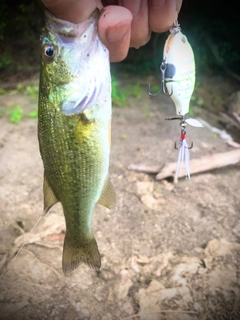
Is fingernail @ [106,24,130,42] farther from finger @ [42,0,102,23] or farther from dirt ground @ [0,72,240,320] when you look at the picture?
dirt ground @ [0,72,240,320]

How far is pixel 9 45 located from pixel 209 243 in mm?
6653

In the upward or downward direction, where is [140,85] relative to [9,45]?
downward

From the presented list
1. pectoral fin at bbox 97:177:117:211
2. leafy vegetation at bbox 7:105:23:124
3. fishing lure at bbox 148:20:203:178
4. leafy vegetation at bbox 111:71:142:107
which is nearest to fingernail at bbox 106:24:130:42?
fishing lure at bbox 148:20:203:178

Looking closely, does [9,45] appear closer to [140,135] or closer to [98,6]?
[140,135]

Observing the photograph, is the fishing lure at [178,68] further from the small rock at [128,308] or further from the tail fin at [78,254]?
the small rock at [128,308]

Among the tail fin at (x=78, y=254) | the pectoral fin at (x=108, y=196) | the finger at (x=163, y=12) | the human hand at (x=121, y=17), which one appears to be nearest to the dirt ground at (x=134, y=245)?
the tail fin at (x=78, y=254)

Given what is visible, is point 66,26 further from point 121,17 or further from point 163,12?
point 163,12

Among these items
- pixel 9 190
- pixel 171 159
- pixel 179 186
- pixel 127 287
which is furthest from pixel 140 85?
pixel 127 287

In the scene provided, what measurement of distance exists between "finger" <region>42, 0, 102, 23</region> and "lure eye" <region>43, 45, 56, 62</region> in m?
0.12

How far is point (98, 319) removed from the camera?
2580 mm

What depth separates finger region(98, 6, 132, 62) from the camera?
1.22 meters

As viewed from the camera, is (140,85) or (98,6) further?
(140,85)

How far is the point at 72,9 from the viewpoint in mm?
1143

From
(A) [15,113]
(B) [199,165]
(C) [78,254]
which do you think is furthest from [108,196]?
(A) [15,113]
